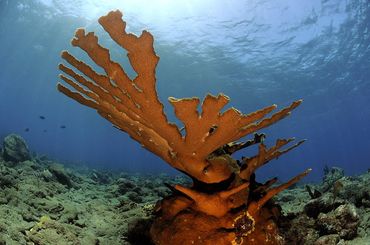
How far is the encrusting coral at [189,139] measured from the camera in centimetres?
204

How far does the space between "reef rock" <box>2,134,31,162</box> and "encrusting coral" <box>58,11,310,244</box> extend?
9824 mm

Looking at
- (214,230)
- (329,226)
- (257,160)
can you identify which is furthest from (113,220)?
(329,226)

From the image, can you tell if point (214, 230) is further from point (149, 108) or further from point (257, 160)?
point (149, 108)

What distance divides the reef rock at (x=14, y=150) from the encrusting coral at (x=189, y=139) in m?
9.82

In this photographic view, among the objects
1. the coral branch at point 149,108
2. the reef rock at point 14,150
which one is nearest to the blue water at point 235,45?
the reef rock at point 14,150

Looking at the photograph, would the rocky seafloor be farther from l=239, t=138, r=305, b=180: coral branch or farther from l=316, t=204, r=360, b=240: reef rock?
l=239, t=138, r=305, b=180: coral branch

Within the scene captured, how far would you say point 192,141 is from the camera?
235cm

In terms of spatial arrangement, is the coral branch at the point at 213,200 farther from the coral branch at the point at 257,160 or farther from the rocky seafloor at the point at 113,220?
the rocky seafloor at the point at 113,220

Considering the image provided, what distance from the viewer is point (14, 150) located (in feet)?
36.5

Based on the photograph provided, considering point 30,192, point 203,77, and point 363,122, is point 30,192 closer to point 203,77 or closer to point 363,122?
point 203,77

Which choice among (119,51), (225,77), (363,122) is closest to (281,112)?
(119,51)

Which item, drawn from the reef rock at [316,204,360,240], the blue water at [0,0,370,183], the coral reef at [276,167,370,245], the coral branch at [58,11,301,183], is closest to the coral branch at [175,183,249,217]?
the coral branch at [58,11,301,183]

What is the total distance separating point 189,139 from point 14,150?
11.0 metres

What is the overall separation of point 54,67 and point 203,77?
901 inches
